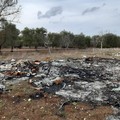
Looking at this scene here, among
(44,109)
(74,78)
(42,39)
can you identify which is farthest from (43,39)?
(44,109)

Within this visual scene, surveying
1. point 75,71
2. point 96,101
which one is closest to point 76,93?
point 96,101

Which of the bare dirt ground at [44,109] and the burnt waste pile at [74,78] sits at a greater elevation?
the burnt waste pile at [74,78]

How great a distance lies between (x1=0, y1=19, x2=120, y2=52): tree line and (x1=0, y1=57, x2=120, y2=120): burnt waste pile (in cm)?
2783

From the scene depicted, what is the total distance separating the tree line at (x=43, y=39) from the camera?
4522 cm

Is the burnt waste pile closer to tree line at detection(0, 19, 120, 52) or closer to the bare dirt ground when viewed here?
the bare dirt ground

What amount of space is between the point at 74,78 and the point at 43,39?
38359 mm

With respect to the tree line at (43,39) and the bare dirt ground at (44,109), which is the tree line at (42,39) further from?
the bare dirt ground at (44,109)

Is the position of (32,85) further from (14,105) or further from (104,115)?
(104,115)

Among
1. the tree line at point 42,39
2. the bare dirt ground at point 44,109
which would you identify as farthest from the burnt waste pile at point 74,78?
the tree line at point 42,39

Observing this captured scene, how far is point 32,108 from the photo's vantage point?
952 centimetres

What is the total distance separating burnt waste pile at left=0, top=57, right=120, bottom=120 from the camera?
10.1 m

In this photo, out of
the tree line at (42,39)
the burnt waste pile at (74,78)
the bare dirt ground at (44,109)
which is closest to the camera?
the bare dirt ground at (44,109)

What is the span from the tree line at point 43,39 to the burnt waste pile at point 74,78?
91.3 feet

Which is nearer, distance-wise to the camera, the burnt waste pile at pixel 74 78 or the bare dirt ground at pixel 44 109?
the bare dirt ground at pixel 44 109
